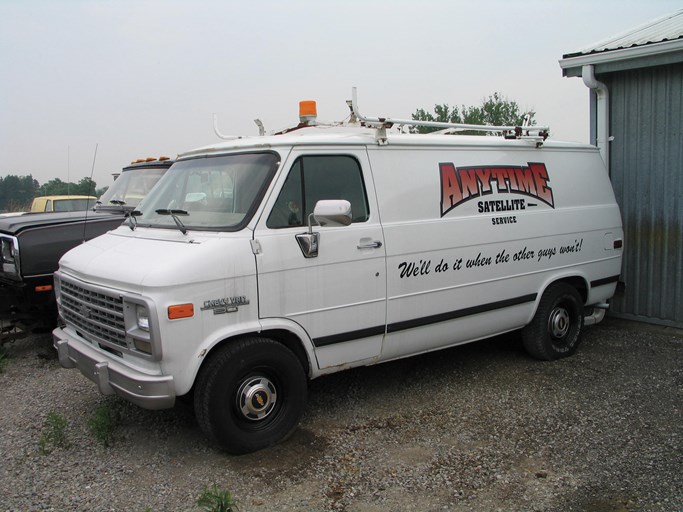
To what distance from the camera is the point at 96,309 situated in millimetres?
4234

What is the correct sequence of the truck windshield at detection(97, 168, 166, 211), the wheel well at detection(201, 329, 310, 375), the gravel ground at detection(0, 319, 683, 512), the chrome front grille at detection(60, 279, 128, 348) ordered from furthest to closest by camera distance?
1. the truck windshield at detection(97, 168, 166, 211)
2. the wheel well at detection(201, 329, 310, 375)
3. the chrome front grille at detection(60, 279, 128, 348)
4. the gravel ground at detection(0, 319, 683, 512)

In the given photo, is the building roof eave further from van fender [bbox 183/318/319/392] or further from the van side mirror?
van fender [bbox 183/318/319/392]

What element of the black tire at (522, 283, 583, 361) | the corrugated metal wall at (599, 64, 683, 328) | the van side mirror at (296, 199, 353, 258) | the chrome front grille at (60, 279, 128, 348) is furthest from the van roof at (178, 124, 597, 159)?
the corrugated metal wall at (599, 64, 683, 328)

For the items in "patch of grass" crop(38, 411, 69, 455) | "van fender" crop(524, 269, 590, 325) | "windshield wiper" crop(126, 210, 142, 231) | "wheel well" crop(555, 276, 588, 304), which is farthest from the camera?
"wheel well" crop(555, 276, 588, 304)

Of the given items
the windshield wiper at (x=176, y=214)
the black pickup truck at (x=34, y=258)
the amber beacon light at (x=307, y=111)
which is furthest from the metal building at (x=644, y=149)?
the black pickup truck at (x=34, y=258)

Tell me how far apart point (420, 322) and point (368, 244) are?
87 cm

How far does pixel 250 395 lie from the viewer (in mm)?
4145

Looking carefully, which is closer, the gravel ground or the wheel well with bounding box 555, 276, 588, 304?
the gravel ground

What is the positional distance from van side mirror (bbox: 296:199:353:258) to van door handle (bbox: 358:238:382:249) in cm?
26

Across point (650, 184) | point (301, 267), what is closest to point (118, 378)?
point (301, 267)

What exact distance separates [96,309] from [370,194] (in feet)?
7.21

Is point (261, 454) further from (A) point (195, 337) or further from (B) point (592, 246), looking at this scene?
(B) point (592, 246)

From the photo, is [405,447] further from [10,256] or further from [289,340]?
[10,256]

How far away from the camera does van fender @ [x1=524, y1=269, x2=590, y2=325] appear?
5.89 metres
